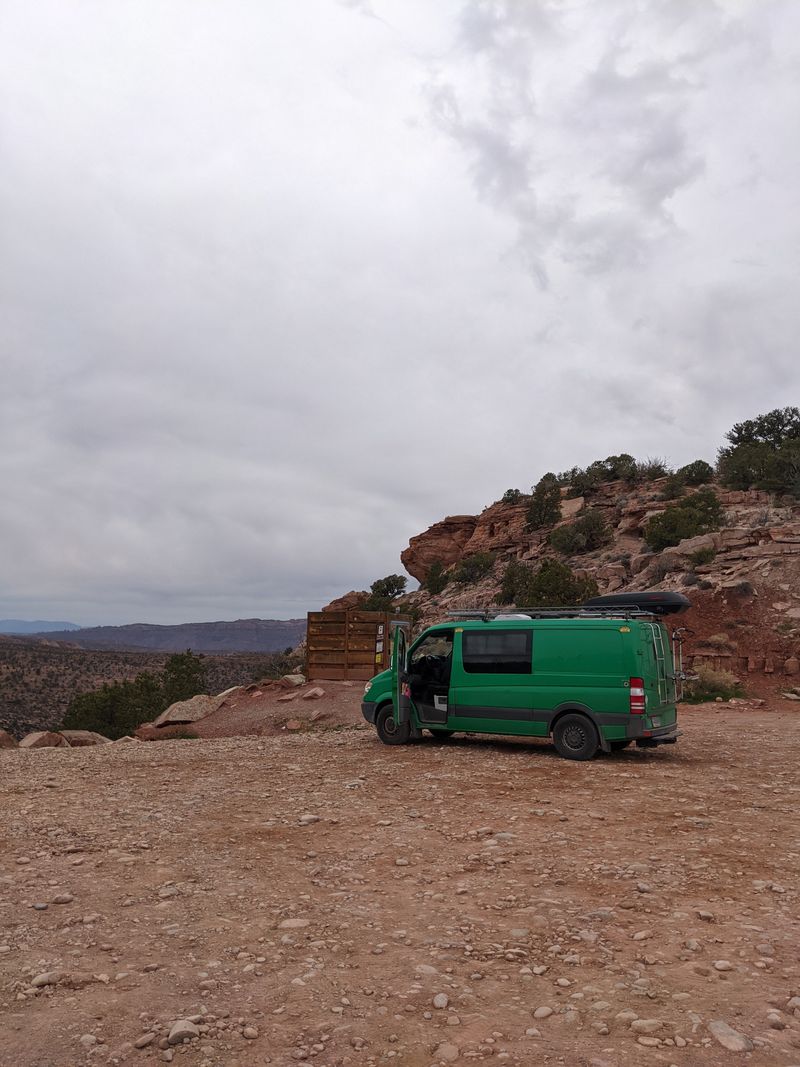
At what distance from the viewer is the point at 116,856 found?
701 cm

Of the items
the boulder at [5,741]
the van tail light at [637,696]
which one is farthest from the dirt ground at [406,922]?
the boulder at [5,741]

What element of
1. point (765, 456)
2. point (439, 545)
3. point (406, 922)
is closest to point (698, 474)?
point (765, 456)

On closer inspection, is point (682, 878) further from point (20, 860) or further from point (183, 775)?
point (183, 775)

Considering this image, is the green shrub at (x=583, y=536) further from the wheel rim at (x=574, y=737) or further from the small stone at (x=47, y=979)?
the small stone at (x=47, y=979)

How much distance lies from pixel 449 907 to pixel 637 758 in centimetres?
762

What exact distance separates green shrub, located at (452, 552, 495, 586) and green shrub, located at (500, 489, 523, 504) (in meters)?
12.2

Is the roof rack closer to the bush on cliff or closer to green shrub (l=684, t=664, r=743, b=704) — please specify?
green shrub (l=684, t=664, r=743, b=704)

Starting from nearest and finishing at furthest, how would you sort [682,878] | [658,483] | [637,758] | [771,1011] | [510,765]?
[771,1011] < [682,878] < [510,765] < [637,758] < [658,483]

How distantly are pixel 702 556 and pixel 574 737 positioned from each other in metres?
20.2

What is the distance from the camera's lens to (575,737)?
11938 millimetres

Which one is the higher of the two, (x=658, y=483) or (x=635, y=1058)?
(x=658, y=483)

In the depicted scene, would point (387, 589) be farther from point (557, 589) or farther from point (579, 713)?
point (579, 713)

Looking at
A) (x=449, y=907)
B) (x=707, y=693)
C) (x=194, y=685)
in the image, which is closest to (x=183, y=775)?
(x=449, y=907)

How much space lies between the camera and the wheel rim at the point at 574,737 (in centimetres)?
1188
